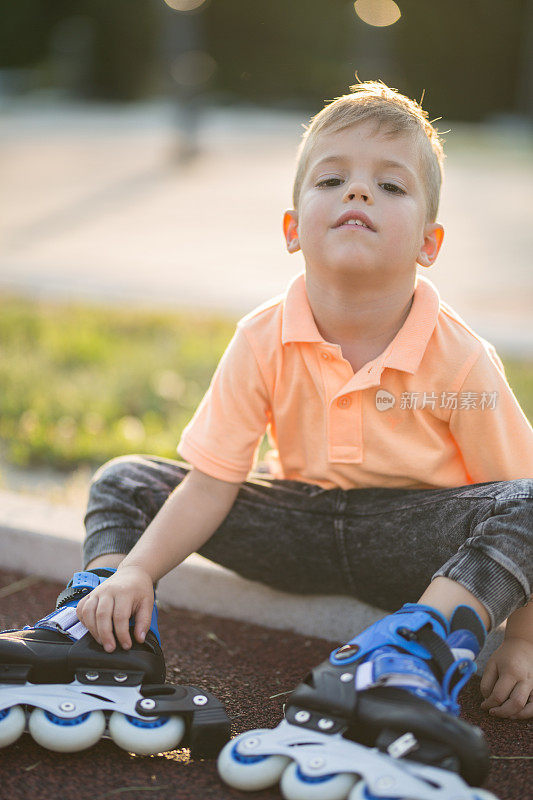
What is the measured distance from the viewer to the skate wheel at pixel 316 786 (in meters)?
1.35

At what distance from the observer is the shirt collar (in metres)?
1.82

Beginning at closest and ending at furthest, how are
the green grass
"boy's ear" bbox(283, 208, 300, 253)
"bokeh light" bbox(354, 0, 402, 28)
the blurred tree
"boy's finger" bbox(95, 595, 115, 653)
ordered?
"boy's finger" bbox(95, 595, 115, 653) → "boy's ear" bbox(283, 208, 300, 253) → the green grass → "bokeh light" bbox(354, 0, 402, 28) → the blurred tree

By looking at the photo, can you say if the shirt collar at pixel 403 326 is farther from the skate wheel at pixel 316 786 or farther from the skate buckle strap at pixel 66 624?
the skate wheel at pixel 316 786

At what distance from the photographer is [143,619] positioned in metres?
1.69

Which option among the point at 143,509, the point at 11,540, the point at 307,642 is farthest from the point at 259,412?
the point at 11,540

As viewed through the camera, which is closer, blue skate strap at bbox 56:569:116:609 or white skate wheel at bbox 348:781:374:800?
white skate wheel at bbox 348:781:374:800

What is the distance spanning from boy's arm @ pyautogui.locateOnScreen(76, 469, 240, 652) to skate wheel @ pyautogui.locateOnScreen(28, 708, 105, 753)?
0.14 m

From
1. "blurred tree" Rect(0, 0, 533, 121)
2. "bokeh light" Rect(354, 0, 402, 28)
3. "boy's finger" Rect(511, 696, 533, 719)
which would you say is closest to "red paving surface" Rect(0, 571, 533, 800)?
"boy's finger" Rect(511, 696, 533, 719)

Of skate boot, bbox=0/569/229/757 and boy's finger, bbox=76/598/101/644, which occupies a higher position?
boy's finger, bbox=76/598/101/644

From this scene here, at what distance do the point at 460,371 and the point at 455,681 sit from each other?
0.62 meters

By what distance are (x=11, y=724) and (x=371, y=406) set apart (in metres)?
0.88

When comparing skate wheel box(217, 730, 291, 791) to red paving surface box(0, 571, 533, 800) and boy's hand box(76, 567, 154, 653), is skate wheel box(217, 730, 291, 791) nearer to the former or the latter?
red paving surface box(0, 571, 533, 800)

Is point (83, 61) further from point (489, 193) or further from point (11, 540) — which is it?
point (11, 540)

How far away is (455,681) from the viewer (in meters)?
1.48
